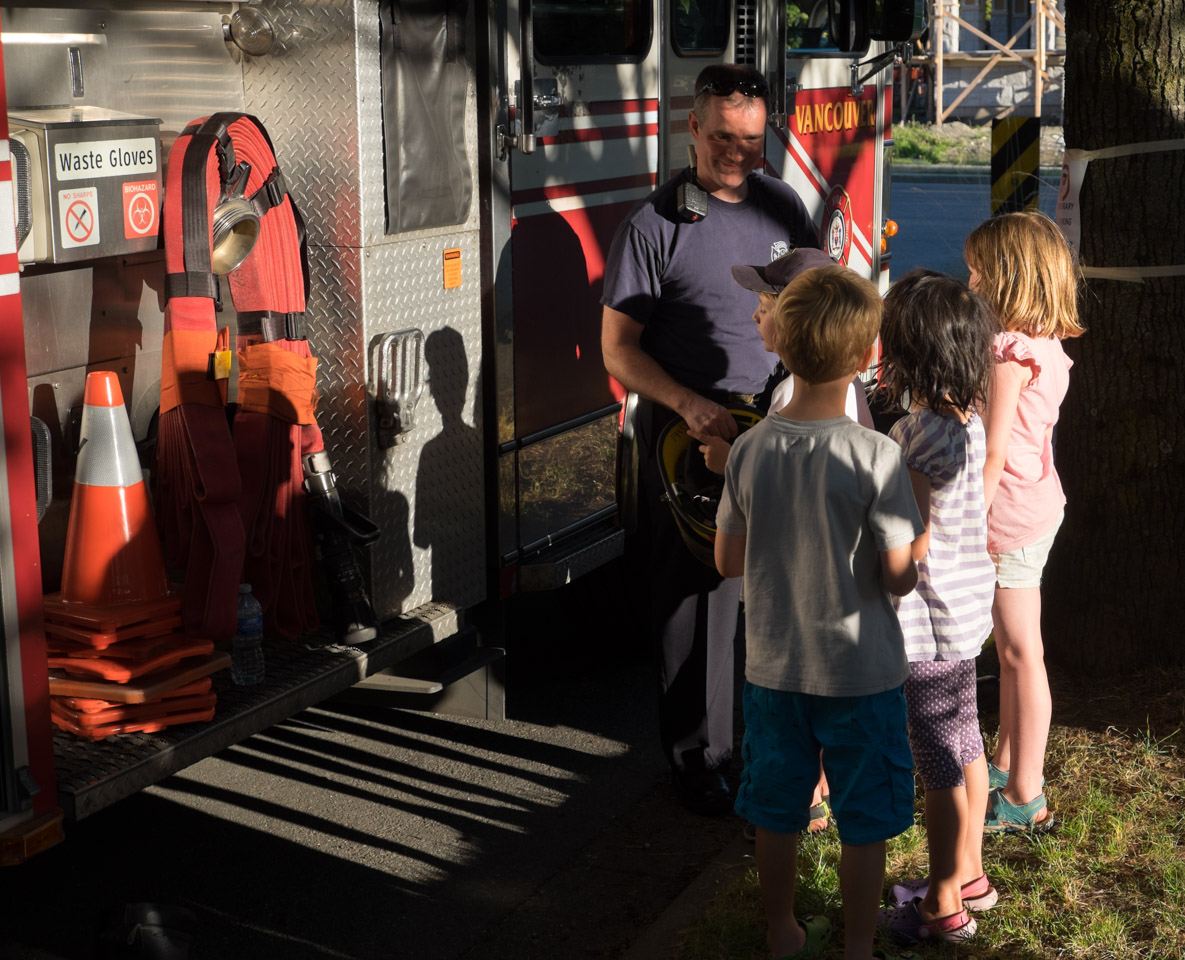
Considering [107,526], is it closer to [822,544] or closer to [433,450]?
[433,450]

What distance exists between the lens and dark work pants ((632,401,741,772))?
4188 mm

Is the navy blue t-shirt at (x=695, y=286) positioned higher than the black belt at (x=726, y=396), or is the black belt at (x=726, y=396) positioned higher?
the navy blue t-shirt at (x=695, y=286)

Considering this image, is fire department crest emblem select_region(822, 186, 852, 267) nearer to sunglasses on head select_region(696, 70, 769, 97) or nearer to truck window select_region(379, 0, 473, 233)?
sunglasses on head select_region(696, 70, 769, 97)

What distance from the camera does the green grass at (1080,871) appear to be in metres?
3.38

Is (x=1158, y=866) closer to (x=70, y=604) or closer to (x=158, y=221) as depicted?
(x=70, y=604)

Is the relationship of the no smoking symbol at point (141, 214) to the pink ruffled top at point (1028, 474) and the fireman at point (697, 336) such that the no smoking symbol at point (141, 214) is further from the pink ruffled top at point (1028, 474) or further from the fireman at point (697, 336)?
the pink ruffled top at point (1028, 474)

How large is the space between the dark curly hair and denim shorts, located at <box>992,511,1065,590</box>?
0.58 metres

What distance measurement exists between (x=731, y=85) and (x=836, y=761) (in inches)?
72.6

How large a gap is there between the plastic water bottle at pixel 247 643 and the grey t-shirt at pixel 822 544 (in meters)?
1.32

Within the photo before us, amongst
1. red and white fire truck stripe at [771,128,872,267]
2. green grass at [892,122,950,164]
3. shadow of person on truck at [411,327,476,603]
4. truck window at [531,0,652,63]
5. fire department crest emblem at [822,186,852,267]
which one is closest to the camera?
shadow of person on truck at [411,327,476,603]

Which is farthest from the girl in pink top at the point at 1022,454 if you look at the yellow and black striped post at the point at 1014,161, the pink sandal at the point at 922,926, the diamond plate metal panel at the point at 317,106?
the yellow and black striped post at the point at 1014,161

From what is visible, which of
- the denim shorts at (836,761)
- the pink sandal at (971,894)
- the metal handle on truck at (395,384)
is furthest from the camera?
the metal handle on truck at (395,384)

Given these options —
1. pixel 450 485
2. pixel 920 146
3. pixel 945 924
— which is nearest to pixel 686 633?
pixel 450 485

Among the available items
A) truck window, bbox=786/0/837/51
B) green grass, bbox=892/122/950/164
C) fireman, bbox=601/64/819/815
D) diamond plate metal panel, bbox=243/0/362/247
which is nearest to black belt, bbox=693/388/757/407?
fireman, bbox=601/64/819/815
